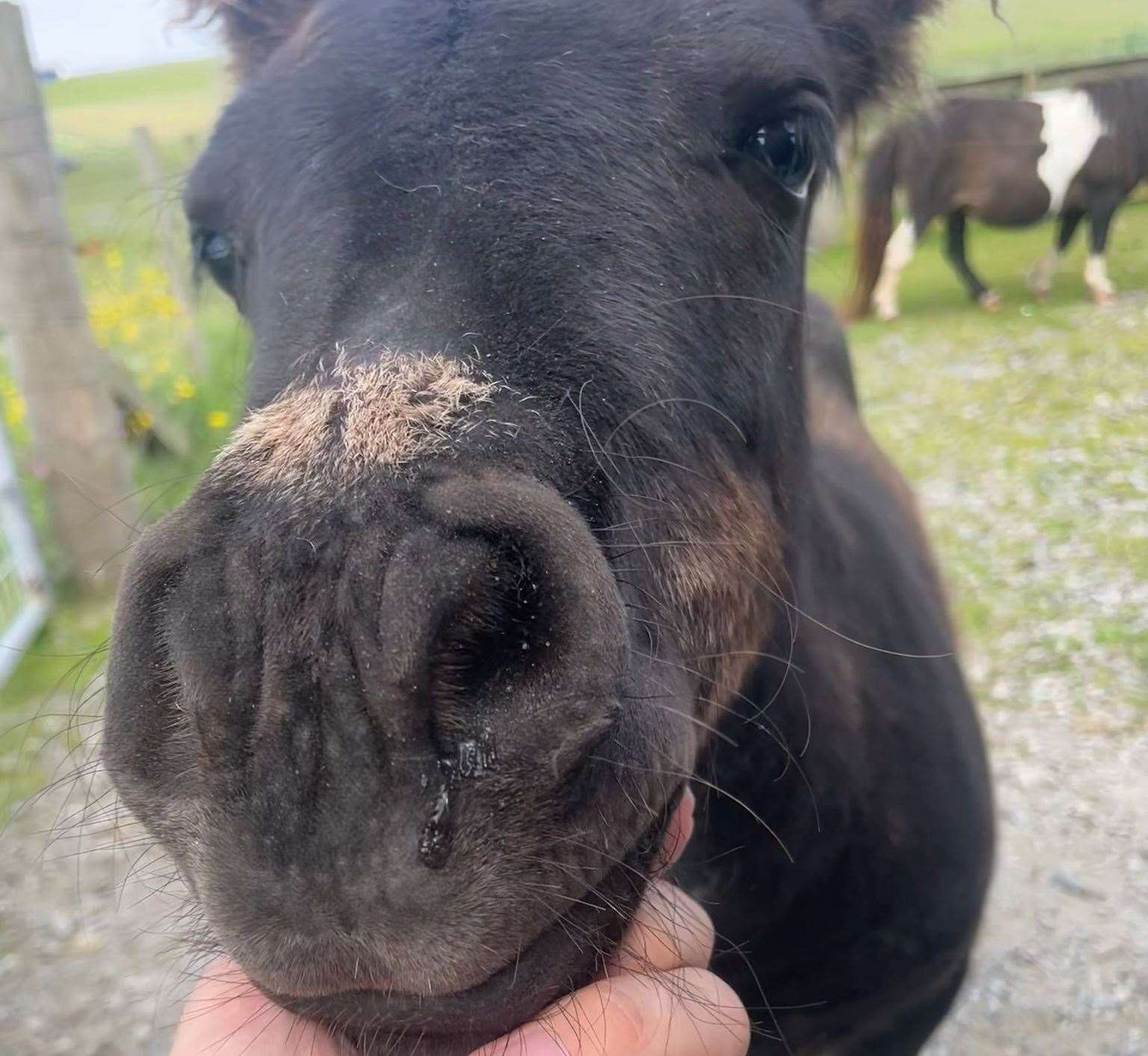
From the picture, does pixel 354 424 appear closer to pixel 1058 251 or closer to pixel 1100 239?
pixel 1100 239

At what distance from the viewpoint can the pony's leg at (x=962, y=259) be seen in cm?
1116

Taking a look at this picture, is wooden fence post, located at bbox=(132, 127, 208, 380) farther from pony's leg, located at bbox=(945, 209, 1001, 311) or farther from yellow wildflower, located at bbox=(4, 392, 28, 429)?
pony's leg, located at bbox=(945, 209, 1001, 311)

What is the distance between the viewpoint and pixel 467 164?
4.20 feet

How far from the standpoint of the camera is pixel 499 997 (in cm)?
106

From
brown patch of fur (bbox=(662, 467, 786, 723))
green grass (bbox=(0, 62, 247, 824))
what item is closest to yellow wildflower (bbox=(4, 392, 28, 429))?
green grass (bbox=(0, 62, 247, 824))

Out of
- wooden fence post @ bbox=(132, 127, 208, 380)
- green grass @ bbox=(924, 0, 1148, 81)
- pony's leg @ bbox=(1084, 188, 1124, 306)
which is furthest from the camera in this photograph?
green grass @ bbox=(924, 0, 1148, 81)

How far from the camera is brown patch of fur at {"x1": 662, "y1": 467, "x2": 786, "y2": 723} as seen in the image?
1384mm

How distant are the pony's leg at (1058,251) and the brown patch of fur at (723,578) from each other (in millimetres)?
10971

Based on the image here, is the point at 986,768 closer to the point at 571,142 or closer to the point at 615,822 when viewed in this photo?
the point at 615,822

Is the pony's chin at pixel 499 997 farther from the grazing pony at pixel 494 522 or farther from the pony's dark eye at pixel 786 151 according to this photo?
the pony's dark eye at pixel 786 151

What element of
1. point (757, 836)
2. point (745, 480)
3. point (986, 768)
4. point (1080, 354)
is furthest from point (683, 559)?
point (1080, 354)

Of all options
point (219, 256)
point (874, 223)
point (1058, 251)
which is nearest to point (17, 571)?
point (219, 256)

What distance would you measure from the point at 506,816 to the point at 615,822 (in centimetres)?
18

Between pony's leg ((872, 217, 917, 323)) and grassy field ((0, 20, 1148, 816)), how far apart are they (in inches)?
12.2
